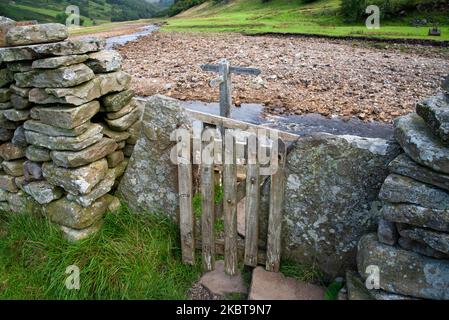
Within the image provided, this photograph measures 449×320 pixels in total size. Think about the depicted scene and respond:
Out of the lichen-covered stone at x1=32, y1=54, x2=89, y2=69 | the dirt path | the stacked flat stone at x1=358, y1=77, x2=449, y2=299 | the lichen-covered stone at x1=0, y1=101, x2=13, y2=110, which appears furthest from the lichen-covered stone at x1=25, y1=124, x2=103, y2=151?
the dirt path

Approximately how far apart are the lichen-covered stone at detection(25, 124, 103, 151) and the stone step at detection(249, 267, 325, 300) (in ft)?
9.22

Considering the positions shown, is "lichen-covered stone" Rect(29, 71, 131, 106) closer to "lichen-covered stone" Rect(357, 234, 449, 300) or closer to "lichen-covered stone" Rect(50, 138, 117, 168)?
"lichen-covered stone" Rect(50, 138, 117, 168)

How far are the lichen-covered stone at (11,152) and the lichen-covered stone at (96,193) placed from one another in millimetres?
1080

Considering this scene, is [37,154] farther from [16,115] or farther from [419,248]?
[419,248]

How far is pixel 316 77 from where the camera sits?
52.1ft

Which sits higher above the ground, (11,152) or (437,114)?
(437,114)

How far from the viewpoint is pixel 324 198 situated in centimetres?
448

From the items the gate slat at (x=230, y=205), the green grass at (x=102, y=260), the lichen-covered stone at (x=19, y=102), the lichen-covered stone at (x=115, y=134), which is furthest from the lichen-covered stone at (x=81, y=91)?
the gate slat at (x=230, y=205)

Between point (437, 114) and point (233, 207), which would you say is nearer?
point (437, 114)

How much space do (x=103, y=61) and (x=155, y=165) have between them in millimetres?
1614

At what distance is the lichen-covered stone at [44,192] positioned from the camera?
5.19 meters

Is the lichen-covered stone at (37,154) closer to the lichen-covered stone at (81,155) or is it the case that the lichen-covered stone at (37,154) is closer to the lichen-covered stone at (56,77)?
the lichen-covered stone at (81,155)

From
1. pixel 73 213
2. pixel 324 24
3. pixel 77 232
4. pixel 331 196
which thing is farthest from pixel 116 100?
pixel 324 24

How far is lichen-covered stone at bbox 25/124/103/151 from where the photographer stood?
4.80 meters
